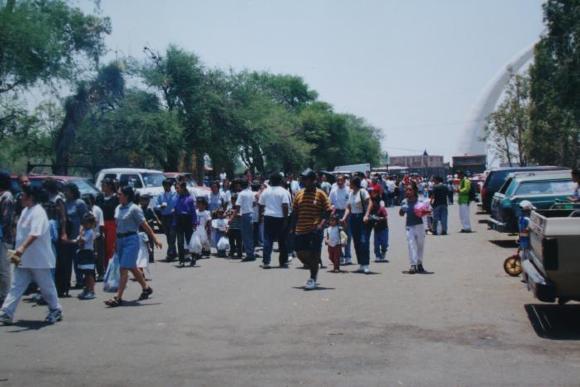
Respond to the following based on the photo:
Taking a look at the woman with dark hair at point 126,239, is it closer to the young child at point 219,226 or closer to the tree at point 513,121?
the young child at point 219,226

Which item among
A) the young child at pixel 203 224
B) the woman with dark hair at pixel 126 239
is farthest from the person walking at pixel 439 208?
the woman with dark hair at pixel 126 239

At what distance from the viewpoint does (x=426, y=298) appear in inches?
433

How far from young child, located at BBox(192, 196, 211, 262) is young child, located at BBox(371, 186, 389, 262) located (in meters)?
4.01

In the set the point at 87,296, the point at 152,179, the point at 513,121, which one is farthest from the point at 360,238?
the point at 513,121

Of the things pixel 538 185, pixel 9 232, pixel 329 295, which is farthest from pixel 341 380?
pixel 538 185

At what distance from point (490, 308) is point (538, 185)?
9265 mm

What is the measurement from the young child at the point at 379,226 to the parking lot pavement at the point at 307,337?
272 cm

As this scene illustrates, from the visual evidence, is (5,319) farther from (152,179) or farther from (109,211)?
(152,179)

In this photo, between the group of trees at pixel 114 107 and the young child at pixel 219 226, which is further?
the group of trees at pixel 114 107

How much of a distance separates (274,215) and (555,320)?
24.1 ft

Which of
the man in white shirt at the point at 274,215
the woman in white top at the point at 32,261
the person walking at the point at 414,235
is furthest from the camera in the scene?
the man in white shirt at the point at 274,215

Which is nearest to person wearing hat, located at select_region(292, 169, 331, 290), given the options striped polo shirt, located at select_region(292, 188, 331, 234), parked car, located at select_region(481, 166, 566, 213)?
striped polo shirt, located at select_region(292, 188, 331, 234)

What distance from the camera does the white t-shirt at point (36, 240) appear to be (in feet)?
31.0

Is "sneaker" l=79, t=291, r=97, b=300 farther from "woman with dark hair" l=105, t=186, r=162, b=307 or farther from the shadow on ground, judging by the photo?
the shadow on ground
